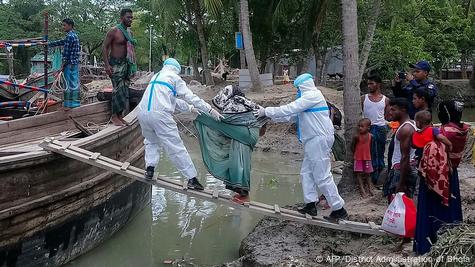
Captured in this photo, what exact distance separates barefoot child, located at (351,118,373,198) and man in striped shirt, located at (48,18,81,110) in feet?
12.2

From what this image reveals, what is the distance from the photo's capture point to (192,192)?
17.5 feet

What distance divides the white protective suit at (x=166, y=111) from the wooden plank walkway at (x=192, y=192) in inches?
7.6

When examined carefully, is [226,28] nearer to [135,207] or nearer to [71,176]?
[135,207]

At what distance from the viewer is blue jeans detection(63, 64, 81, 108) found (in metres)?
6.66

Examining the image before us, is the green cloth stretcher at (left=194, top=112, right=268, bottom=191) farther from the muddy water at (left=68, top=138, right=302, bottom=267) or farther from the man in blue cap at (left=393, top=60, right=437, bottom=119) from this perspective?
the man in blue cap at (left=393, top=60, right=437, bottom=119)

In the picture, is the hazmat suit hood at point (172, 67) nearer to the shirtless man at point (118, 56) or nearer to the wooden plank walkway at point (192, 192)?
the wooden plank walkway at point (192, 192)


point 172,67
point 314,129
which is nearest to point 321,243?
point 314,129

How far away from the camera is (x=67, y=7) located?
35.8 m

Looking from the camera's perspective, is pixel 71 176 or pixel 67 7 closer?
pixel 71 176

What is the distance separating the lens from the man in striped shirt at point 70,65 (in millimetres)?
6676

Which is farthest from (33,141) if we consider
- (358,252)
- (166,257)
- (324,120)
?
(358,252)

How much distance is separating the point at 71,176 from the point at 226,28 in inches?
605

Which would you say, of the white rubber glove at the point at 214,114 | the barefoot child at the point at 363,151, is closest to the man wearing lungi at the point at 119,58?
the white rubber glove at the point at 214,114

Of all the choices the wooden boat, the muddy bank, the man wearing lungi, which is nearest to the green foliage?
the man wearing lungi
